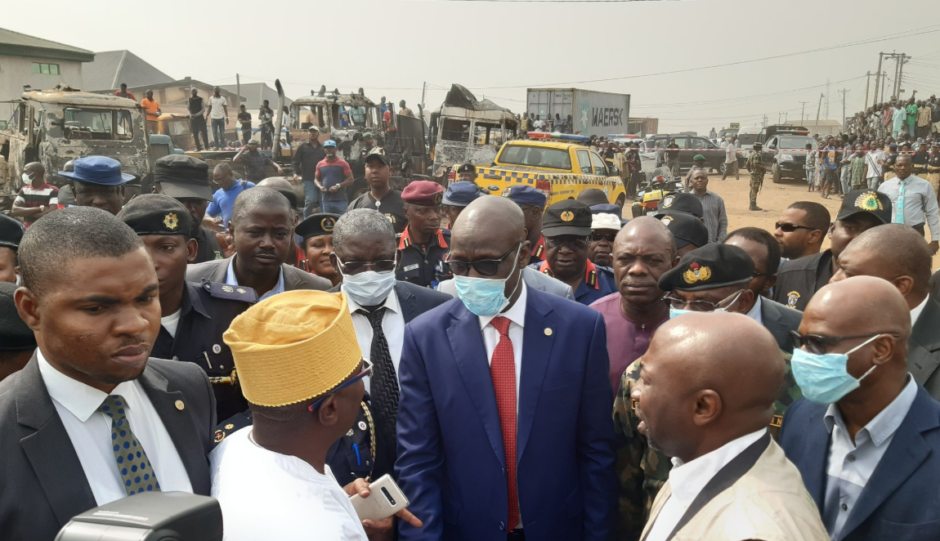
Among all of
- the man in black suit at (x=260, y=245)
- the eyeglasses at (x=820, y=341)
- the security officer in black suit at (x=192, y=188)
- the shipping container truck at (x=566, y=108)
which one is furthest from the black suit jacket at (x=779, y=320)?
the shipping container truck at (x=566, y=108)

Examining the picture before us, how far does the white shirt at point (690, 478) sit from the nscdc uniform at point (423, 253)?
3.52 metres

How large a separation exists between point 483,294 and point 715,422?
117 centimetres

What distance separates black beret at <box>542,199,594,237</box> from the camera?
4.77 metres

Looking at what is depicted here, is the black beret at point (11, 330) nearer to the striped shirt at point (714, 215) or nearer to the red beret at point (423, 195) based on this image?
the red beret at point (423, 195)

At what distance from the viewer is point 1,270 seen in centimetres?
338

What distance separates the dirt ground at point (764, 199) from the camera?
764 inches

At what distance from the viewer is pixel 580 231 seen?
4.76 meters

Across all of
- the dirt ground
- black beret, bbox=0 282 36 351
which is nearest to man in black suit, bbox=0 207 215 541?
black beret, bbox=0 282 36 351

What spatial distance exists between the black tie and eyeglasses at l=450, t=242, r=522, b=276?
2.17ft

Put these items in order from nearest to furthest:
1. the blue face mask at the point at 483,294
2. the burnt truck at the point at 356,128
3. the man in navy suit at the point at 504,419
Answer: the man in navy suit at the point at 504,419 < the blue face mask at the point at 483,294 < the burnt truck at the point at 356,128

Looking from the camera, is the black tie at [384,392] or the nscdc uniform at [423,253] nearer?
the black tie at [384,392]

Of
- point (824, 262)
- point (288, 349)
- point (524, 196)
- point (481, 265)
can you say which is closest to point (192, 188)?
point (524, 196)

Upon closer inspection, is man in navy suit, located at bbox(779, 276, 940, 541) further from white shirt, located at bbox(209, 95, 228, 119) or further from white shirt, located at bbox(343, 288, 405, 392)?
white shirt, located at bbox(209, 95, 228, 119)

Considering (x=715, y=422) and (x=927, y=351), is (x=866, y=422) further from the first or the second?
(x=927, y=351)
